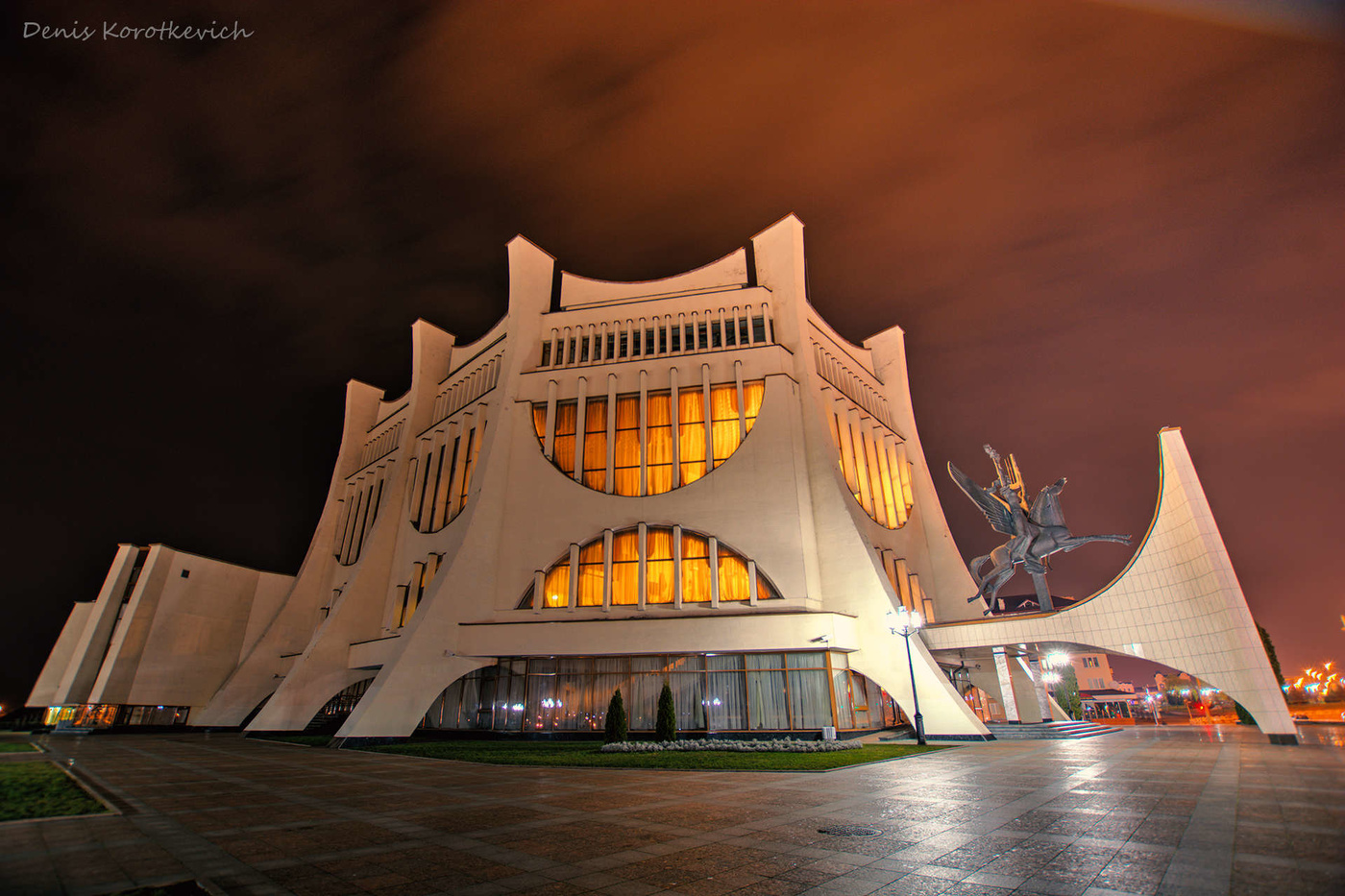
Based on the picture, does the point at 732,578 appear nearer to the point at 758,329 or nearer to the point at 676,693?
the point at 676,693

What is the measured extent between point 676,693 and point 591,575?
6.75 m

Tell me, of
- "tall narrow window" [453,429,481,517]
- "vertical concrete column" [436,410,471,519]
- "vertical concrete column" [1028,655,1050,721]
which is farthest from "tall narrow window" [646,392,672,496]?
"vertical concrete column" [1028,655,1050,721]

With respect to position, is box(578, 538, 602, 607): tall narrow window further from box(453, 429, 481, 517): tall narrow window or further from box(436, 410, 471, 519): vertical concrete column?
box(436, 410, 471, 519): vertical concrete column

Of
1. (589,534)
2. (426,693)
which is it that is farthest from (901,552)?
(426,693)

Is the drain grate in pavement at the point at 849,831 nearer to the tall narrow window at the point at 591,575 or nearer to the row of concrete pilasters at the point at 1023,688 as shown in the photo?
the tall narrow window at the point at 591,575

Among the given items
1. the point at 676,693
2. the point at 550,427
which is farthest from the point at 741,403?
the point at 676,693

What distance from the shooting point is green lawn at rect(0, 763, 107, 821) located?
8790mm

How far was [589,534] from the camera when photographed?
29938 mm

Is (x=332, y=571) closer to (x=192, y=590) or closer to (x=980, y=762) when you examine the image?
(x=192, y=590)

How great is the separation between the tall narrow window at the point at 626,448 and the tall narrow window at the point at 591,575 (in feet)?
10.2

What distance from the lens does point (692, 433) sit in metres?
31.6

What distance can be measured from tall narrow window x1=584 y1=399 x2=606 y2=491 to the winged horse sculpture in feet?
58.3

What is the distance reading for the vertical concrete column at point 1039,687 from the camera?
91.6ft

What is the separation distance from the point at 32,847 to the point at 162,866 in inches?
86.0
